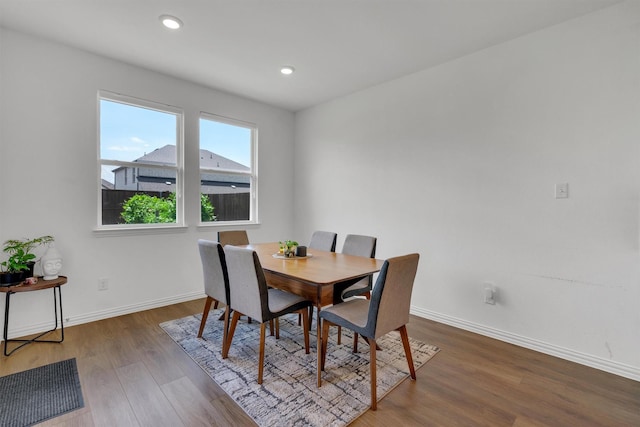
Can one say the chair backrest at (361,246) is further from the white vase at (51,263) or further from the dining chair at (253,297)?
the white vase at (51,263)

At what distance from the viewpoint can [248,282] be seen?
79.0 inches

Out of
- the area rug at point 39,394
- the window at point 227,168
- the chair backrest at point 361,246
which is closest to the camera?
the area rug at point 39,394

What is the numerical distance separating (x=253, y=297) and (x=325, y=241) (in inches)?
56.4

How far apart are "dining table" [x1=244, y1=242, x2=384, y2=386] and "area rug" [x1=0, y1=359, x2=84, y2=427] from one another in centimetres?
139

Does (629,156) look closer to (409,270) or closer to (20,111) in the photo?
(409,270)

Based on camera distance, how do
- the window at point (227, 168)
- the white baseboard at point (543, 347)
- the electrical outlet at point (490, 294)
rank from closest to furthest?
the white baseboard at point (543, 347)
the electrical outlet at point (490, 294)
the window at point (227, 168)

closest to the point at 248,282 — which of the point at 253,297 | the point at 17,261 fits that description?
the point at 253,297

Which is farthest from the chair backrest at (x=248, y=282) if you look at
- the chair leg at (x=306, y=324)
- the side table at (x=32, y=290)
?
the side table at (x=32, y=290)

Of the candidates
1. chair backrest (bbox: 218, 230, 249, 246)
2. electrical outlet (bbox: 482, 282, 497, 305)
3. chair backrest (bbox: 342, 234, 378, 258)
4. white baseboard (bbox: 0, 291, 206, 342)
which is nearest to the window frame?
chair backrest (bbox: 218, 230, 249, 246)

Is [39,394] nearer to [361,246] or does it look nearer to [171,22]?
[361,246]

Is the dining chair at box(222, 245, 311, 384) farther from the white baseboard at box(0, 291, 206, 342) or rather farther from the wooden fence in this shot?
the wooden fence

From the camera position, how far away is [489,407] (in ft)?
5.83

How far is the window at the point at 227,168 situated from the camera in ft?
12.6

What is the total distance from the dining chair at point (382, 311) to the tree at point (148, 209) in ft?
7.97
